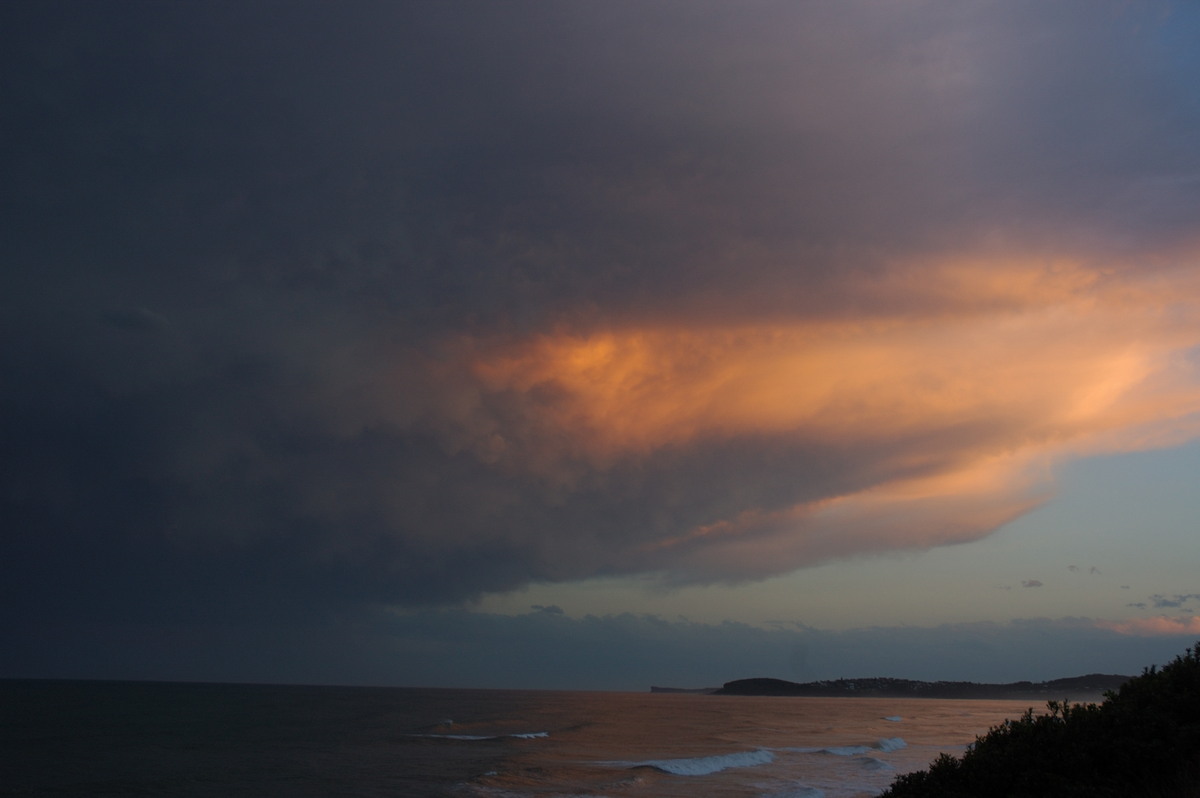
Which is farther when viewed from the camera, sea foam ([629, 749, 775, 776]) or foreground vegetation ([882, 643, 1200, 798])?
sea foam ([629, 749, 775, 776])

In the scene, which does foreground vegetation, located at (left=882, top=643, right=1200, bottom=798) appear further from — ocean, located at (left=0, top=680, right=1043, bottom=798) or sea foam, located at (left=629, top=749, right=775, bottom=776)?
sea foam, located at (left=629, top=749, right=775, bottom=776)

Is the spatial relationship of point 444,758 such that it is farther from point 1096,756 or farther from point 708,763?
point 1096,756

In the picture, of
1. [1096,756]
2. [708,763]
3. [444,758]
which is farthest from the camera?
[444,758]

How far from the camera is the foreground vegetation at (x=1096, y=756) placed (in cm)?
1656

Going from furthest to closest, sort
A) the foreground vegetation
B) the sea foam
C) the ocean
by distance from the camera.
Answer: the sea foam
the ocean
the foreground vegetation

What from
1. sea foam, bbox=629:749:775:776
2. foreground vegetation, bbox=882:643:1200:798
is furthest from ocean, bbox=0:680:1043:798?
foreground vegetation, bbox=882:643:1200:798

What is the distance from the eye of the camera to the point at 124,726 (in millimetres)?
76625

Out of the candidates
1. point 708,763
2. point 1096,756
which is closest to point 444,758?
point 708,763

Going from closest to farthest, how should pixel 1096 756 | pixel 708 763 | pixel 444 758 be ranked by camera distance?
1. pixel 1096 756
2. pixel 708 763
3. pixel 444 758

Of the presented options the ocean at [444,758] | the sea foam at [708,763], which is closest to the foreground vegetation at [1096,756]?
the ocean at [444,758]

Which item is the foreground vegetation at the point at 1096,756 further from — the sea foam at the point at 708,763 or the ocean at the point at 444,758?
the sea foam at the point at 708,763

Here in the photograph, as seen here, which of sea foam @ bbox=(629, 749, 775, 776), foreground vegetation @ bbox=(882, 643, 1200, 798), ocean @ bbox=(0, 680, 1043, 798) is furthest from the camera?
sea foam @ bbox=(629, 749, 775, 776)

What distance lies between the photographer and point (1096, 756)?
58.0 feet

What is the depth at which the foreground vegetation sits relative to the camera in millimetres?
16562
